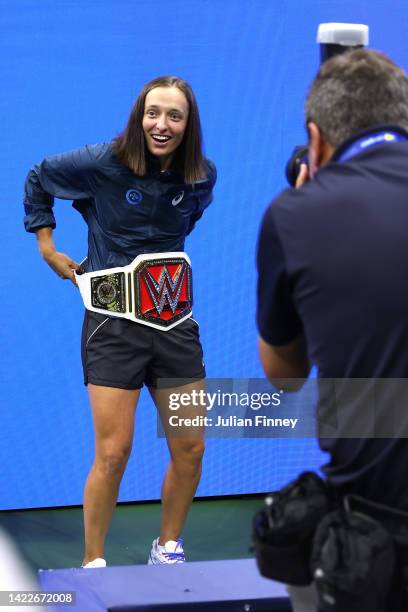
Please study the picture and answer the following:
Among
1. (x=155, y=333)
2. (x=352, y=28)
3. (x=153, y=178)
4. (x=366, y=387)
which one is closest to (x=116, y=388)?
(x=155, y=333)

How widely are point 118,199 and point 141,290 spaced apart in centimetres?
29

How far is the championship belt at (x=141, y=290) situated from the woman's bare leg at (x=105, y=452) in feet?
0.78

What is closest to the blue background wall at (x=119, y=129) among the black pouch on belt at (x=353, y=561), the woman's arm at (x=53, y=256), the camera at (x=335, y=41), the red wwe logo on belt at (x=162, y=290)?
the woman's arm at (x=53, y=256)

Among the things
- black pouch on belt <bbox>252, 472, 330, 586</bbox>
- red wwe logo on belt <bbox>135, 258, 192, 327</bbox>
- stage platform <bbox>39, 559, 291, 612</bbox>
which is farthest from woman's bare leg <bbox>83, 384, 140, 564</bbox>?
black pouch on belt <bbox>252, 472, 330, 586</bbox>

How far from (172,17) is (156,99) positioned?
968mm

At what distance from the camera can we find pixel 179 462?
11.3 feet

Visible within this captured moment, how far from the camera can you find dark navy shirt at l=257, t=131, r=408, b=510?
61.9 inches

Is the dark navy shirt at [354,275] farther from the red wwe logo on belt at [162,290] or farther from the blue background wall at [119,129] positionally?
the blue background wall at [119,129]

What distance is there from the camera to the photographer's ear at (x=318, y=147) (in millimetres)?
1688

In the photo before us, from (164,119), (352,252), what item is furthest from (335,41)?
(164,119)

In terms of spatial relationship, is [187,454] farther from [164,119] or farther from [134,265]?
[164,119]

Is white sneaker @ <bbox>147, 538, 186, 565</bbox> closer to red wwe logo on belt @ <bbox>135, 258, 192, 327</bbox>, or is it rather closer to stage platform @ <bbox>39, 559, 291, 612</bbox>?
stage platform @ <bbox>39, 559, 291, 612</bbox>

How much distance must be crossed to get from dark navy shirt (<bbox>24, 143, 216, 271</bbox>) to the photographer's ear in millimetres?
1624

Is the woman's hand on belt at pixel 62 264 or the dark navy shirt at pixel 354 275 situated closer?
the dark navy shirt at pixel 354 275
